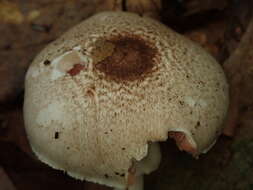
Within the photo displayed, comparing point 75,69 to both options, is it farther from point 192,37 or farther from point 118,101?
point 192,37

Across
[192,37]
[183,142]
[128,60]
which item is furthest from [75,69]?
[192,37]

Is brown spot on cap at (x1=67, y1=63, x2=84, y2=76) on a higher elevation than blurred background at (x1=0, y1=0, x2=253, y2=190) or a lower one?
higher

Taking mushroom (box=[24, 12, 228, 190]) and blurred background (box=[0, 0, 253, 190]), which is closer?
mushroom (box=[24, 12, 228, 190])

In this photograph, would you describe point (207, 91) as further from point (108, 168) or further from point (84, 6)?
point (84, 6)

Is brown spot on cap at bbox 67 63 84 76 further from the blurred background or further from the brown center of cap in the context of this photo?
the blurred background

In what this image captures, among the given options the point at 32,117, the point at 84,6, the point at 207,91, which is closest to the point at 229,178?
the point at 207,91

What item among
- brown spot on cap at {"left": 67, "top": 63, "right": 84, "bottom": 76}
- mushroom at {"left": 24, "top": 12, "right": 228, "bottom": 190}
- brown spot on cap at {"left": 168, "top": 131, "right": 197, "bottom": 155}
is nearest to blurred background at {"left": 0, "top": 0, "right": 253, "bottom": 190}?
mushroom at {"left": 24, "top": 12, "right": 228, "bottom": 190}
